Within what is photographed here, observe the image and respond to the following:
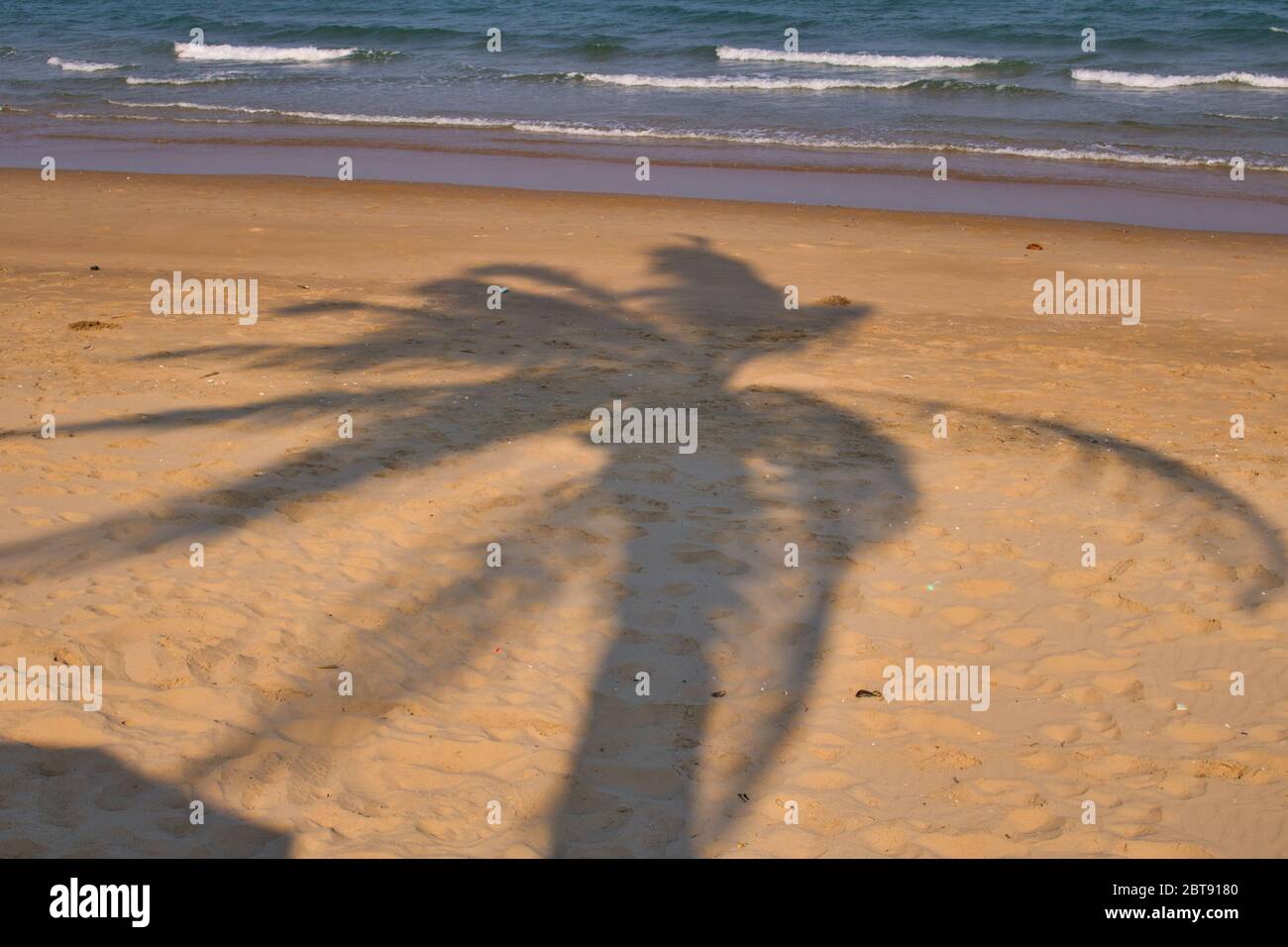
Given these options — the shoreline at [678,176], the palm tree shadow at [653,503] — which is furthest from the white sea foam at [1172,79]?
the palm tree shadow at [653,503]

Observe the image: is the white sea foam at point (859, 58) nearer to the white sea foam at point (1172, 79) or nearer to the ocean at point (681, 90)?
the ocean at point (681, 90)

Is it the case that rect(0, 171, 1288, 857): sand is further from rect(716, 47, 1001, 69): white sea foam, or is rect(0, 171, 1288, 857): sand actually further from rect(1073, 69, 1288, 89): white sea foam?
rect(716, 47, 1001, 69): white sea foam

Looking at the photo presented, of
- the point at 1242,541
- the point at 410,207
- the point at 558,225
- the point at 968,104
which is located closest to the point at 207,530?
the point at 1242,541

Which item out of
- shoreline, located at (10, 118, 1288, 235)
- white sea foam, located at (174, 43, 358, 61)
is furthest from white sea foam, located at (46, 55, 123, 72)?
shoreline, located at (10, 118, 1288, 235)

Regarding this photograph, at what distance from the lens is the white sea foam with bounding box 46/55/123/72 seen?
87.1 feet

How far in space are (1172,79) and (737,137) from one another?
9.46 m

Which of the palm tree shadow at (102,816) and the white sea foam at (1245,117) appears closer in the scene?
the palm tree shadow at (102,816)

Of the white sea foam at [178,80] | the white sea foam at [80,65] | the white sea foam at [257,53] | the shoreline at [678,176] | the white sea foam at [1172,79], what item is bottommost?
the shoreline at [678,176]

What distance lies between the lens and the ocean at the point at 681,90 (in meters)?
17.4

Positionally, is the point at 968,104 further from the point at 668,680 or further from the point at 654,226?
the point at 668,680

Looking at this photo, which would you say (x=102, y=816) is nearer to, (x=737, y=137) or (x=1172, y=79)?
(x=737, y=137)

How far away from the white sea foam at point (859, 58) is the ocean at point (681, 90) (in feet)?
0.29

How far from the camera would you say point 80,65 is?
27000 mm

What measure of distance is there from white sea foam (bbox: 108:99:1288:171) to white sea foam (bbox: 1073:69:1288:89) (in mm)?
6237
